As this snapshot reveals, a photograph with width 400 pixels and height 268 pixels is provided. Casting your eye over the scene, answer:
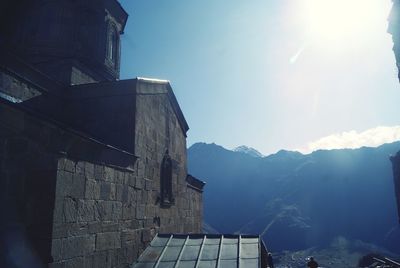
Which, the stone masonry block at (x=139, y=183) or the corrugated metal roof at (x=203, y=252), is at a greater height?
the stone masonry block at (x=139, y=183)

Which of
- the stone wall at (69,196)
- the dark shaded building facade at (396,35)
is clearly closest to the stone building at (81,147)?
the stone wall at (69,196)

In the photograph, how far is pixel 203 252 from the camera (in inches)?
224

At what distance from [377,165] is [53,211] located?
91816 mm

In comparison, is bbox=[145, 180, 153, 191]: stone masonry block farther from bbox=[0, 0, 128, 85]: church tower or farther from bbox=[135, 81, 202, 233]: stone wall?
bbox=[0, 0, 128, 85]: church tower

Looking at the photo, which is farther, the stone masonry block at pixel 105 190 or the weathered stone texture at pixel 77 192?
the stone masonry block at pixel 105 190

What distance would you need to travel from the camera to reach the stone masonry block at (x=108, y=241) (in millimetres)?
4922

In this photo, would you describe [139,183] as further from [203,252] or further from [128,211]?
[203,252]

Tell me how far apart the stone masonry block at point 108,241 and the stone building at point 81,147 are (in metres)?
0.01

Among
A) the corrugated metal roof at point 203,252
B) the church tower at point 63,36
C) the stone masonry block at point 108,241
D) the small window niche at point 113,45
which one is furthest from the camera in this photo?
the small window niche at point 113,45

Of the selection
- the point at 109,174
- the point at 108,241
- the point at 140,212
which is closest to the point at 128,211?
the point at 140,212

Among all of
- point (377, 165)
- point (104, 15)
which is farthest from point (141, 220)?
point (377, 165)

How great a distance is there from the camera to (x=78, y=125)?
660 centimetres

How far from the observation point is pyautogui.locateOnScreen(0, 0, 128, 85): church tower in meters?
9.09

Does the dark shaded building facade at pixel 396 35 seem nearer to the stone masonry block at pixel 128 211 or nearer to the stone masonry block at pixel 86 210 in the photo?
the stone masonry block at pixel 128 211
